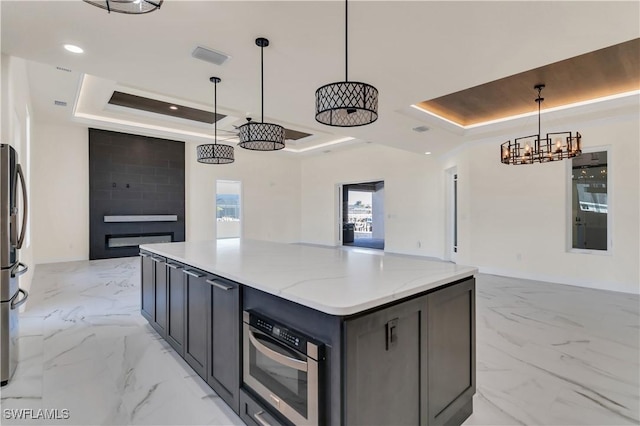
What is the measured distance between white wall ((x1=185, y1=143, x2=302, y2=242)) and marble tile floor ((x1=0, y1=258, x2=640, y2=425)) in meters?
4.93

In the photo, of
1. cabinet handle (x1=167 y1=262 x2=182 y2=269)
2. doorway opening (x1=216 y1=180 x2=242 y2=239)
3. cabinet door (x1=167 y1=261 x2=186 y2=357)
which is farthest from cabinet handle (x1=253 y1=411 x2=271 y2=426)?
doorway opening (x1=216 y1=180 x2=242 y2=239)

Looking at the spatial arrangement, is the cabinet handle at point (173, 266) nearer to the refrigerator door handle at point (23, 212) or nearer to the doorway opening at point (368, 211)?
the refrigerator door handle at point (23, 212)

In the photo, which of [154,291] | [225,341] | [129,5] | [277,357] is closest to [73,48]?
[129,5]

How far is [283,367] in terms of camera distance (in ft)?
5.15

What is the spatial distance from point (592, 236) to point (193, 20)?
6.49 meters

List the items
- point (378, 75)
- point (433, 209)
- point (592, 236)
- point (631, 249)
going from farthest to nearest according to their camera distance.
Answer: point (433, 209), point (592, 236), point (631, 249), point (378, 75)

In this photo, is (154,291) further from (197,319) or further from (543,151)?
(543,151)

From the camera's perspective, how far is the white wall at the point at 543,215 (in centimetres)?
481

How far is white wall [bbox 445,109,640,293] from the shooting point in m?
4.81

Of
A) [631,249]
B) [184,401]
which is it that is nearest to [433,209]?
[631,249]

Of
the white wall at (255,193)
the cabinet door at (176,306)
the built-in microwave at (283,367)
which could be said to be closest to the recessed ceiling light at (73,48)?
the cabinet door at (176,306)

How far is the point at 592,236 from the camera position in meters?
5.29

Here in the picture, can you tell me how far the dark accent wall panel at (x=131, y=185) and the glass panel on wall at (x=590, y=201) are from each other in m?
8.74

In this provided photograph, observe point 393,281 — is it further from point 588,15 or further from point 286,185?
point 286,185
